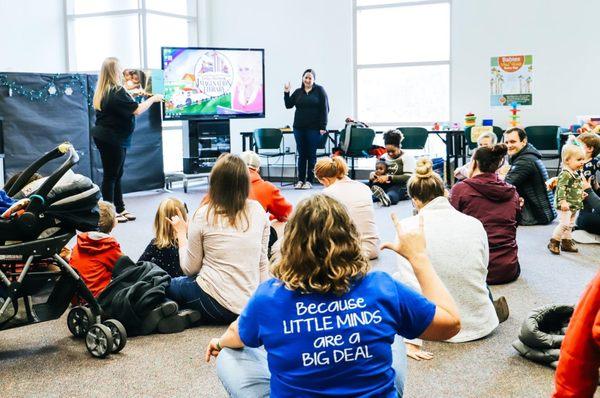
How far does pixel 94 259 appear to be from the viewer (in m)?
3.82

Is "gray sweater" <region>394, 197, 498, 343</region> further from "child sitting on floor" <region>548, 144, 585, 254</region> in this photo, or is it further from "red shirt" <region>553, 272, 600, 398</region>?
"child sitting on floor" <region>548, 144, 585, 254</region>

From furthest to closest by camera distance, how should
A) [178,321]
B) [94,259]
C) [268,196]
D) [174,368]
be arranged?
1. [268,196]
2. [94,259]
3. [178,321]
4. [174,368]

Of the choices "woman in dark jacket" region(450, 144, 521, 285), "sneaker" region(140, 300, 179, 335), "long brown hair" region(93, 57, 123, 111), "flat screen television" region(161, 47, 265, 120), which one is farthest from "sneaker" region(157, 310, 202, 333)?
"flat screen television" region(161, 47, 265, 120)

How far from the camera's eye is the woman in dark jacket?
453cm

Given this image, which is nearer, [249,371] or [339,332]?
[339,332]

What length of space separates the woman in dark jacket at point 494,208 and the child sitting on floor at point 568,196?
900 mm

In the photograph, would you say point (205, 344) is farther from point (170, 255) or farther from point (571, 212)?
point (571, 212)

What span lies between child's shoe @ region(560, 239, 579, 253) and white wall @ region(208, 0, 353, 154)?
602 cm

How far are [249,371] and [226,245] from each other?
1482 millimetres

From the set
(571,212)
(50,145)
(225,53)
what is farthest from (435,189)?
(225,53)

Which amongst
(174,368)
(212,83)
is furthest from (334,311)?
(212,83)

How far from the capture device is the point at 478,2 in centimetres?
1037

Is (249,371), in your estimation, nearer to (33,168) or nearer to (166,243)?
(33,168)

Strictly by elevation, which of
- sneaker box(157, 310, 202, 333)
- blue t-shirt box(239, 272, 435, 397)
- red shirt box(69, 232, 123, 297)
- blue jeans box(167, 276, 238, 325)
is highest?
blue t-shirt box(239, 272, 435, 397)
